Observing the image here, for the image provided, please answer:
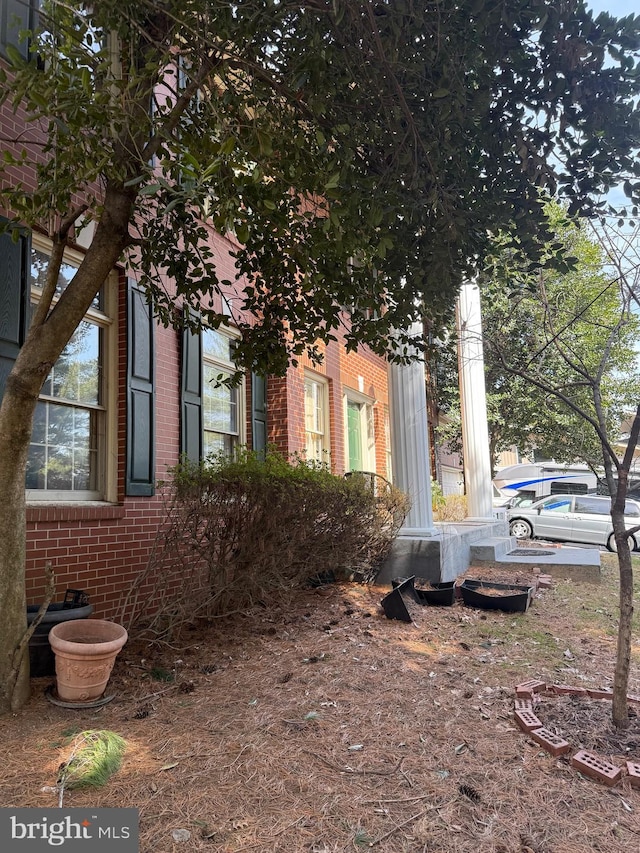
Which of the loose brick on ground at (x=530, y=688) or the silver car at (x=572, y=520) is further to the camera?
the silver car at (x=572, y=520)

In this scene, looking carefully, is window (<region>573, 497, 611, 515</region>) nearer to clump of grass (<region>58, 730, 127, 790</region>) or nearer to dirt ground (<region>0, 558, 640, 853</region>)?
dirt ground (<region>0, 558, 640, 853</region>)

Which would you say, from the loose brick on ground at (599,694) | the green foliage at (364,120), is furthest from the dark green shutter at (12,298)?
the loose brick on ground at (599,694)

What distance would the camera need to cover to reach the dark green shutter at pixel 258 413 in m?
8.01

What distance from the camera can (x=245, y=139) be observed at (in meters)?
3.64

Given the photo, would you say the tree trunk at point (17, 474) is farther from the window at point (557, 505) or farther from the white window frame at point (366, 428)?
the window at point (557, 505)

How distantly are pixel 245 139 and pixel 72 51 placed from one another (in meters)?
1.06

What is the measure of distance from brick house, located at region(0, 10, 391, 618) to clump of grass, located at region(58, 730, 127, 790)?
1.85 meters

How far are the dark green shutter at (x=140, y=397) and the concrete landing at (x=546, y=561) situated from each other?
5747 millimetres

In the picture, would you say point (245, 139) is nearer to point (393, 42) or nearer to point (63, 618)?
point (393, 42)

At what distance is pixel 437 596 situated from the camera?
21.7 feet

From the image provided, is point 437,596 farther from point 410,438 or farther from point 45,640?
point 45,640

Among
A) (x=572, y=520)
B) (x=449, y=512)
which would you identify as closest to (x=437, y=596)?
(x=449, y=512)

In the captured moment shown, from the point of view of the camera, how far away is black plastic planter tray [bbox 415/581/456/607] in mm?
6582

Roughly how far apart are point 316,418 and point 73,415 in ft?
18.3
